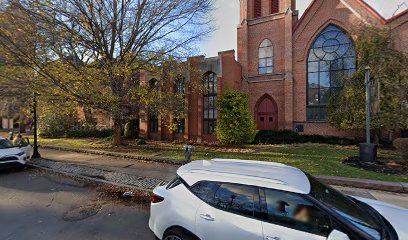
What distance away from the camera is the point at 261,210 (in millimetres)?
2510

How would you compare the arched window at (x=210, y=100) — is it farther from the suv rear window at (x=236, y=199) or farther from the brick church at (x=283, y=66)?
the suv rear window at (x=236, y=199)

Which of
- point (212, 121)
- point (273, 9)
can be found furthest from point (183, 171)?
point (273, 9)

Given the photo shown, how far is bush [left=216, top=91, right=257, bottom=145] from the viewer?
13406mm

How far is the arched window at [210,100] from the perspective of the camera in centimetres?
1736

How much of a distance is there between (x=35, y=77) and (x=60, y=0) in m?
4.02

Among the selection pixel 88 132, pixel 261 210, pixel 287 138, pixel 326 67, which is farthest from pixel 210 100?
pixel 261 210

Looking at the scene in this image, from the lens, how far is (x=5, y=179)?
757 centimetres

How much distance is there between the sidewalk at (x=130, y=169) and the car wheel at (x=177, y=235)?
3374 mm

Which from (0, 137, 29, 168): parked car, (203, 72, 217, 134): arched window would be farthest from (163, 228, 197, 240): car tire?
(203, 72, 217, 134): arched window

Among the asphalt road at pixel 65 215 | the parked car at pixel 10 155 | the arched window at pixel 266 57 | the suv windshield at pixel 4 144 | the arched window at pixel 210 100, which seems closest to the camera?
the asphalt road at pixel 65 215

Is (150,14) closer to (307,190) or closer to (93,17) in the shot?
(93,17)

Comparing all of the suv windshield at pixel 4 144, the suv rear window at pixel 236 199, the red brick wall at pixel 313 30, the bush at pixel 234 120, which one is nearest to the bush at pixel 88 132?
the suv windshield at pixel 4 144

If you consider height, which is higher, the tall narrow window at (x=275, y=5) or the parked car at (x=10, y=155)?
the tall narrow window at (x=275, y=5)

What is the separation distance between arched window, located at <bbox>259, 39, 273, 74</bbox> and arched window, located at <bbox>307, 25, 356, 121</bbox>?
11.3 ft
